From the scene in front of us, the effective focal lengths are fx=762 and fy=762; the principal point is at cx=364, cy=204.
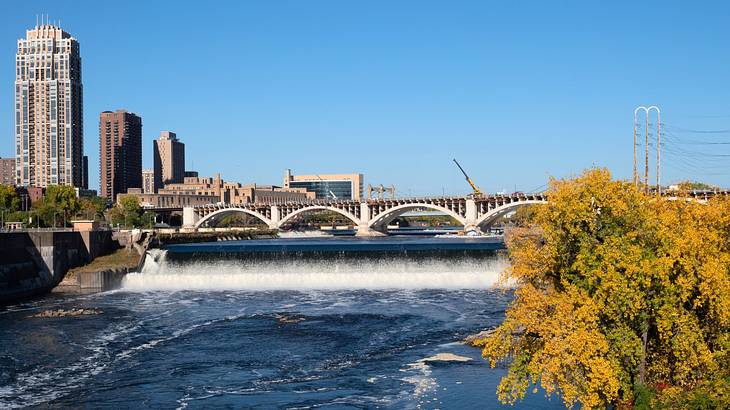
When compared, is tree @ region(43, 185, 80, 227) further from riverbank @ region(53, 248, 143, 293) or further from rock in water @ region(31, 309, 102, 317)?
rock in water @ region(31, 309, 102, 317)

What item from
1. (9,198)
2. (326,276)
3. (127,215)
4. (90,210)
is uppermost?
(9,198)

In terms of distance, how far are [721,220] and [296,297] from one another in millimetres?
35593

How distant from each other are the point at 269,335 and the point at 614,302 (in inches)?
905

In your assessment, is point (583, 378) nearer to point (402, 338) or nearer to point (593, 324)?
point (593, 324)

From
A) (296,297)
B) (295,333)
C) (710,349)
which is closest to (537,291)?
(710,349)

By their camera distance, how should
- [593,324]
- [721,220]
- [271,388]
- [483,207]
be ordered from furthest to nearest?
[483,207], [271,388], [721,220], [593,324]

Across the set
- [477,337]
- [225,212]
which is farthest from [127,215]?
[477,337]

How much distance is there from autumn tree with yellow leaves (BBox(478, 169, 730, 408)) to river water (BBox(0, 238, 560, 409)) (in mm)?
2436

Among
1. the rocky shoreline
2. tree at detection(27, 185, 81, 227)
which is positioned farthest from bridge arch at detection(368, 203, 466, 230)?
the rocky shoreline

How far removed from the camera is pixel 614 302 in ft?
60.9

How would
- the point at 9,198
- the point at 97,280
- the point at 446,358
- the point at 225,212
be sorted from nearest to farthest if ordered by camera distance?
1. the point at 446,358
2. the point at 97,280
3. the point at 9,198
4. the point at 225,212

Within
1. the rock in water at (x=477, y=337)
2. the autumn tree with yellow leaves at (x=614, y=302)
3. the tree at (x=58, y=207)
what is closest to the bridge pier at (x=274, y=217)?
the tree at (x=58, y=207)

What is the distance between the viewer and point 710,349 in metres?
20.5

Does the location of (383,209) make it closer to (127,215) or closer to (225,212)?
(225,212)
